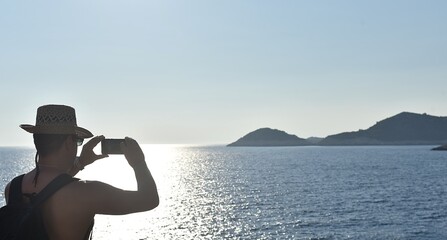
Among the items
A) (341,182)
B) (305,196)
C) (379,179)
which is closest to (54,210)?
(305,196)

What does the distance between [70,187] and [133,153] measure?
48 centimetres

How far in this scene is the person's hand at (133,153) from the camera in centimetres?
354

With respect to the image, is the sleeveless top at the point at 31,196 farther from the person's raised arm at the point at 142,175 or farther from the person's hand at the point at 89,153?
the person's hand at the point at 89,153

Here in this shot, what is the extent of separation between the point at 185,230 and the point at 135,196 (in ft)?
193

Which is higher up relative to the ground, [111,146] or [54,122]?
[54,122]

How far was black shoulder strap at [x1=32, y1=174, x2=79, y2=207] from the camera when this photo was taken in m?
3.35

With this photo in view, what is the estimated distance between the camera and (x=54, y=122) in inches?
142

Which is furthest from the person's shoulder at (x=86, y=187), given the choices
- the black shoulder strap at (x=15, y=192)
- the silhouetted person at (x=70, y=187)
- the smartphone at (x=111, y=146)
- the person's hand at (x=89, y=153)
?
the person's hand at (x=89, y=153)

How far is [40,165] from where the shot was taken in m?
3.62

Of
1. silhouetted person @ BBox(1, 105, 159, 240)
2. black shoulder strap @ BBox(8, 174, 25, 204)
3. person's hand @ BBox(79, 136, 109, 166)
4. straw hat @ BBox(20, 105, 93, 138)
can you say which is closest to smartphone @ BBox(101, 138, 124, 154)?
person's hand @ BBox(79, 136, 109, 166)

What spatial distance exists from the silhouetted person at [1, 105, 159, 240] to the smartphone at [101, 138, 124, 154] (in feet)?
0.68

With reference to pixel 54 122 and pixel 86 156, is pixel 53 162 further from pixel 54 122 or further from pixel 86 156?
pixel 86 156

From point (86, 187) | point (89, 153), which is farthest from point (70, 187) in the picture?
point (89, 153)

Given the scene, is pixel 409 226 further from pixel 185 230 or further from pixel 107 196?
pixel 107 196
